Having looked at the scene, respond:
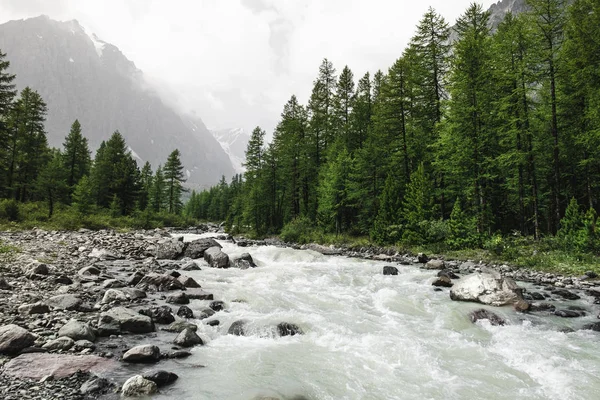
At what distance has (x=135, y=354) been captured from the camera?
251 inches

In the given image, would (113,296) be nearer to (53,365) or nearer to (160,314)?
(160,314)

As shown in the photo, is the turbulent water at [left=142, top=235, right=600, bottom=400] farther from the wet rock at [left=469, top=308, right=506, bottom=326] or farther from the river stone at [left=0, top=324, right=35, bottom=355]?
the river stone at [left=0, top=324, right=35, bottom=355]

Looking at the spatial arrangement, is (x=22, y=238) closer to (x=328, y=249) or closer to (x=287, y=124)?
(x=328, y=249)

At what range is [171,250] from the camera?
21.3 m

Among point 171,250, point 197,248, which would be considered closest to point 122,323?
point 197,248

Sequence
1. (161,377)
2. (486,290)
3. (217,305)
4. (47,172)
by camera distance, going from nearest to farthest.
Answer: (161,377) < (217,305) < (486,290) < (47,172)

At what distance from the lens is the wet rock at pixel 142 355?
636 cm

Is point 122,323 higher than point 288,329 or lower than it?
higher

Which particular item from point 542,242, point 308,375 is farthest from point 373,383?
point 542,242

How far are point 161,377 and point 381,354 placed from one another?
4.86 m

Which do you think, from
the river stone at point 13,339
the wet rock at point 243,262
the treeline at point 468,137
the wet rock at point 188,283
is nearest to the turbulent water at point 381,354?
the wet rock at point 188,283

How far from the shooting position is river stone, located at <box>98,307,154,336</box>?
758cm

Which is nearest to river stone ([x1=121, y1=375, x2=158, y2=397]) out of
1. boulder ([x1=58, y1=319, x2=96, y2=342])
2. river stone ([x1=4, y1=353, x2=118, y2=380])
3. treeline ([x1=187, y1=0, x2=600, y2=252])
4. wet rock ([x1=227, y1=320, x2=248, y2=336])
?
river stone ([x1=4, y1=353, x2=118, y2=380])

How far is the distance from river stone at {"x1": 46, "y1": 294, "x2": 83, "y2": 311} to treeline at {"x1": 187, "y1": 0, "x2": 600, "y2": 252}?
2202 centimetres
